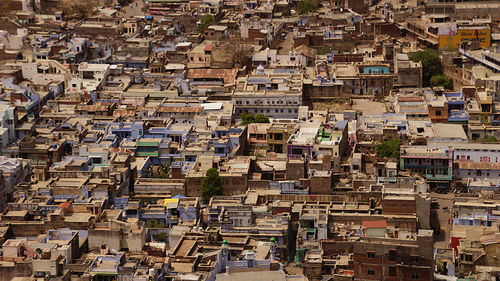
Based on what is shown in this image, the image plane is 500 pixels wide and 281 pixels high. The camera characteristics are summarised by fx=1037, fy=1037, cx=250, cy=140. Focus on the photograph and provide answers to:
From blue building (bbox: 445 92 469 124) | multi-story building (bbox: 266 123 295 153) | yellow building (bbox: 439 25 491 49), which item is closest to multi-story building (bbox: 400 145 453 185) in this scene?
multi-story building (bbox: 266 123 295 153)

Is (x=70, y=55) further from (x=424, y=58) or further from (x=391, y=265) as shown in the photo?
(x=391, y=265)

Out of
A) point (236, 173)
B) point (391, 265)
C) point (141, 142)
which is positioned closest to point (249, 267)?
point (391, 265)

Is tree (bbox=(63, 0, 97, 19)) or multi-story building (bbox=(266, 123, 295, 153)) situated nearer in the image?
multi-story building (bbox=(266, 123, 295, 153))

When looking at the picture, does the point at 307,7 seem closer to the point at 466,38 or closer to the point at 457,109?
the point at 466,38

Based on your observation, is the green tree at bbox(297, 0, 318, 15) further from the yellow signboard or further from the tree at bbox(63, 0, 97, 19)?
the tree at bbox(63, 0, 97, 19)

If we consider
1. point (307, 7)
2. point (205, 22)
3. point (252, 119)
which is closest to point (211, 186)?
point (252, 119)
